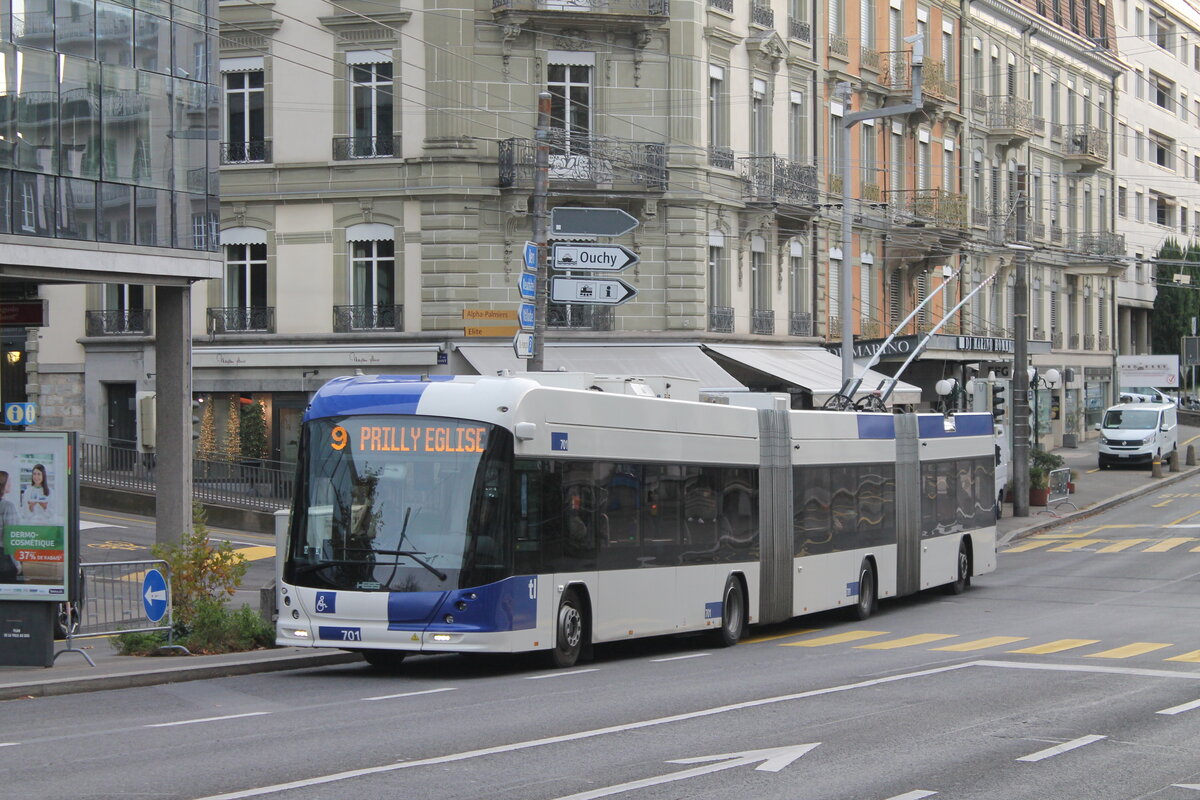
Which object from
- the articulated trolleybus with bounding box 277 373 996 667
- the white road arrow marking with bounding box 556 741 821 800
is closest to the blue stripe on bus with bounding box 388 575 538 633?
the articulated trolleybus with bounding box 277 373 996 667

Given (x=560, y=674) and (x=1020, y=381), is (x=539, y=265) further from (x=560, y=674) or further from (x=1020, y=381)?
(x=1020, y=381)

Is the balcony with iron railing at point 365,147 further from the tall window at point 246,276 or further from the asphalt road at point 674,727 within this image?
the asphalt road at point 674,727

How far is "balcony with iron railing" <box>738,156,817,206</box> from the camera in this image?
130 ft

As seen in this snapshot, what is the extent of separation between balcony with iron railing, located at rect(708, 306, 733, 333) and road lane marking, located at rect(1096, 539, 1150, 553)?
32.9 ft

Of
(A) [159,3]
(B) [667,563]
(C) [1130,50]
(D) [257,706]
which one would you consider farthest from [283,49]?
(C) [1130,50]

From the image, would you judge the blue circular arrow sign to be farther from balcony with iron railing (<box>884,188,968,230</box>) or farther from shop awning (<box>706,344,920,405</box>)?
balcony with iron railing (<box>884,188,968,230</box>)

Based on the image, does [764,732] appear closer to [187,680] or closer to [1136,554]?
[187,680]

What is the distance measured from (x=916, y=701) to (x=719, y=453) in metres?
6.45

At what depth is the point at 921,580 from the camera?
86.9 feet

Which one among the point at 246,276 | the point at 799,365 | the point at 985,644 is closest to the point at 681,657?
the point at 985,644

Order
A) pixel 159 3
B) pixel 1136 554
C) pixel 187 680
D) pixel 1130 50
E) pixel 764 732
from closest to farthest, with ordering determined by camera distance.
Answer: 1. pixel 764 732
2. pixel 187 680
3. pixel 159 3
4. pixel 1136 554
5. pixel 1130 50

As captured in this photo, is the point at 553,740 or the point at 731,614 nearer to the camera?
the point at 553,740

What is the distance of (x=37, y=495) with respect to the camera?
51.9 feet

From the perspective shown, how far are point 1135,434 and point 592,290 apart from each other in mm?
39034
